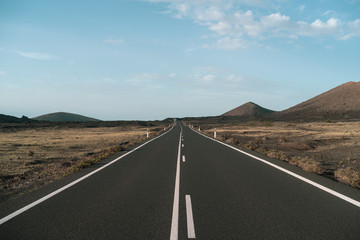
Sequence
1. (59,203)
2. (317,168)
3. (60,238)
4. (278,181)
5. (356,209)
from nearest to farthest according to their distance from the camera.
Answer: (60,238) < (356,209) < (59,203) < (278,181) < (317,168)

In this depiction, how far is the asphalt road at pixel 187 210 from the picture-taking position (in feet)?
14.7

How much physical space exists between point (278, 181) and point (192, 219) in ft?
14.0

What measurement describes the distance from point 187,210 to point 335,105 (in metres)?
143

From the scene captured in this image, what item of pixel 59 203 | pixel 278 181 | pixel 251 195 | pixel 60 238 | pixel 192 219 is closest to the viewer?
pixel 60 238

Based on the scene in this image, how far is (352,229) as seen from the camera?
4.55 m

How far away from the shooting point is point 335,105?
129000mm

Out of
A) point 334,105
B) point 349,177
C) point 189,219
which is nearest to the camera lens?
point 189,219

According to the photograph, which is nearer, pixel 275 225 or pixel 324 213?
pixel 275 225

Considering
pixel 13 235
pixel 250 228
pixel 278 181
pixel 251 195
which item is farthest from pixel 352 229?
pixel 13 235

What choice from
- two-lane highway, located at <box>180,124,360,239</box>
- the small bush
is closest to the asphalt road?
two-lane highway, located at <box>180,124,360,239</box>

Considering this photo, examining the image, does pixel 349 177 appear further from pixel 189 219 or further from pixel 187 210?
pixel 189 219

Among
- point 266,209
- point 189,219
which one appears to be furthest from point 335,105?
point 189,219

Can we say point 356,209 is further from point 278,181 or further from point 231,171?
point 231,171

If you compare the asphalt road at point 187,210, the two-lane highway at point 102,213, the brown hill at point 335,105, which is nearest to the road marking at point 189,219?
the asphalt road at point 187,210
